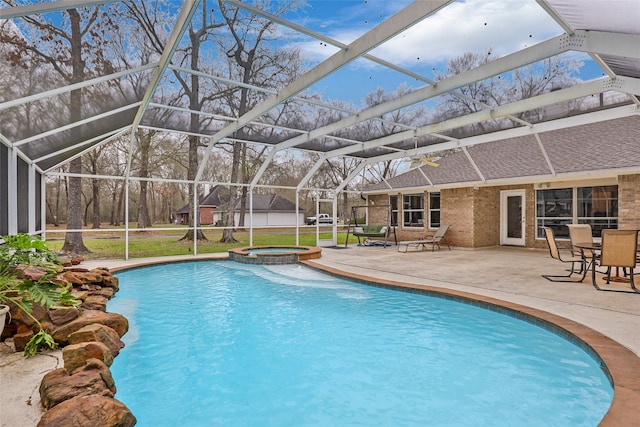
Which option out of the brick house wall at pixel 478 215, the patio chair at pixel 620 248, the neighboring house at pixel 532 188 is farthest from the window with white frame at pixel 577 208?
the patio chair at pixel 620 248

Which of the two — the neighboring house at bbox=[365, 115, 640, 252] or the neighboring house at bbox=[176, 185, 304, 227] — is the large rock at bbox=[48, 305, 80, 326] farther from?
the neighboring house at bbox=[176, 185, 304, 227]

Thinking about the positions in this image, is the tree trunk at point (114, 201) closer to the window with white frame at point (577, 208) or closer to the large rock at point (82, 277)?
the large rock at point (82, 277)

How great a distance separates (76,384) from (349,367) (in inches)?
91.5

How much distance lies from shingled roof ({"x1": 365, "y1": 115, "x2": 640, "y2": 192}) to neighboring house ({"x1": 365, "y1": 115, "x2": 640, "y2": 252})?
0.08ft

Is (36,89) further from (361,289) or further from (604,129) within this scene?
(604,129)

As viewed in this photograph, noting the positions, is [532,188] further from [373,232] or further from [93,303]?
[93,303]

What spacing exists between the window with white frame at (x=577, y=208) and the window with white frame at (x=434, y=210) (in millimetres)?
3498

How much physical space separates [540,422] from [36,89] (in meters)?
6.73

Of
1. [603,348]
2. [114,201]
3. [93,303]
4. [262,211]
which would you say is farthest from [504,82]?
[262,211]

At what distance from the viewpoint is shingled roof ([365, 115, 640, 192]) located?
9.93 metres

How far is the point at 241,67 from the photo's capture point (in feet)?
21.0

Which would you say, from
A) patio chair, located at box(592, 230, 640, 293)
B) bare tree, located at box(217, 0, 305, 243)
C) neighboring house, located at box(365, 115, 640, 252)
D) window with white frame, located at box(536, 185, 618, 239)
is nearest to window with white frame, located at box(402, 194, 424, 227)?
neighboring house, located at box(365, 115, 640, 252)

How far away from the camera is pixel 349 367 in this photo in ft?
11.8

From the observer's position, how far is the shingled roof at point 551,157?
9930 mm
